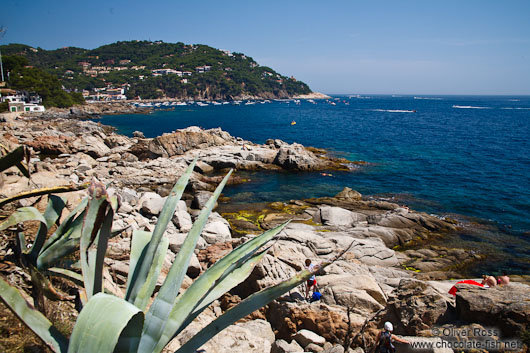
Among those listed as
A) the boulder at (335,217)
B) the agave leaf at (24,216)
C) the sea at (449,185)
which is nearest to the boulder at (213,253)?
the agave leaf at (24,216)

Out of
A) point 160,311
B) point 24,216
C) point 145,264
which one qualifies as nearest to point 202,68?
point 24,216

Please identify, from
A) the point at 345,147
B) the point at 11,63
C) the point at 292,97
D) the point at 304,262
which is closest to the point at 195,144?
the point at 345,147

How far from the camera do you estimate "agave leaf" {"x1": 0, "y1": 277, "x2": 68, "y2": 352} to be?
180 cm

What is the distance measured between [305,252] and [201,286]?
9.27 metres

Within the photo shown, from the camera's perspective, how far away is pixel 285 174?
2772 centimetres

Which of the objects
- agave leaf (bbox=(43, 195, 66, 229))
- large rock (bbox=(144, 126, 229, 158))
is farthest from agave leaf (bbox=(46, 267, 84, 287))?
large rock (bbox=(144, 126, 229, 158))

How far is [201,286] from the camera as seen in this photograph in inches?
94.0

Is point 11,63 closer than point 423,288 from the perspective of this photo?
No

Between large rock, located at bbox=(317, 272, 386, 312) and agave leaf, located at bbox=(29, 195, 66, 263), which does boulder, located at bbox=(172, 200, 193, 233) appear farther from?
agave leaf, located at bbox=(29, 195, 66, 263)

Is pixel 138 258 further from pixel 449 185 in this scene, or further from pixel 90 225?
pixel 449 185

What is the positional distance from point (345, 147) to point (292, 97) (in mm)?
163780

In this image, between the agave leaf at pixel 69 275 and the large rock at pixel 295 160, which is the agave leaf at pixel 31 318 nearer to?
the agave leaf at pixel 69 275

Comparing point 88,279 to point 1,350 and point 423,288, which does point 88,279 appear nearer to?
point 1,350

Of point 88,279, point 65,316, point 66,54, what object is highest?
point 66,54
